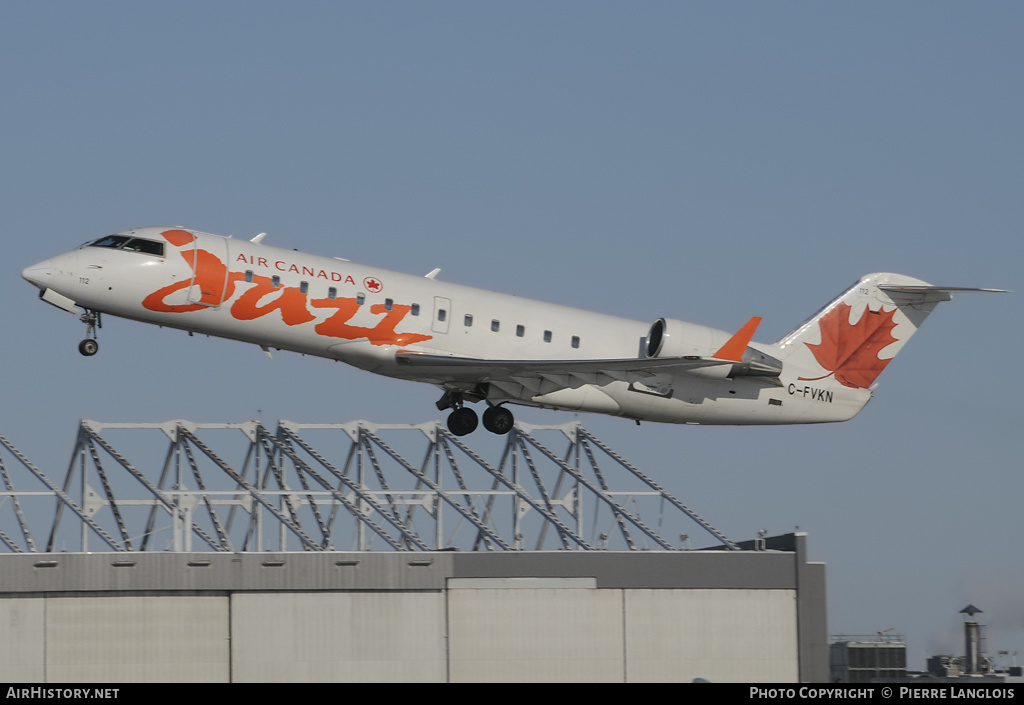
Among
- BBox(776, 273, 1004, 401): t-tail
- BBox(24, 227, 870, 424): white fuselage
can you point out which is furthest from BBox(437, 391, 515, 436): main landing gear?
BBox(776, 273, 1004, 401): t-tail

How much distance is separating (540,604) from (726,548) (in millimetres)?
8275

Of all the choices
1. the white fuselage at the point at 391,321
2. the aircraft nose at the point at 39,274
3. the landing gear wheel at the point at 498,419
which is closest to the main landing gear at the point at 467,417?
the landing gear wheel at the point at 498,419

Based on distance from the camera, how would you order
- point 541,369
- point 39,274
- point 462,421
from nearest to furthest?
point 39,274 → point 541,369 → point 462,421

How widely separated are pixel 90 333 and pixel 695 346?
1236cm

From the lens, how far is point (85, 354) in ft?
97.7

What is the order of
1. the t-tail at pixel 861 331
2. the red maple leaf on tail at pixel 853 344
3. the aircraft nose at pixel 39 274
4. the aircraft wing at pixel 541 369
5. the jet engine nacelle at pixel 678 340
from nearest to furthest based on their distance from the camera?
the aircraft nose at pixel 39 274 < the aircraft wing at pixel 541 369 < the jet engine nacelle at pixel 678 340 < the t-tail at pixel 861 331 < the red maple leaf on tail at pixel 853 344

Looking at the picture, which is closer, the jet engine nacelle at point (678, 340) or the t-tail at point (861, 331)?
the jet engine nacelle at point (678, 340)

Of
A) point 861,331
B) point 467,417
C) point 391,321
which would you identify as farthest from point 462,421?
point 861,331

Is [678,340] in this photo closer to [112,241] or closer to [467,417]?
[467,417]

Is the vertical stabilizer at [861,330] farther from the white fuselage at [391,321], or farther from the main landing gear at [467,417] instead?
the main landing gear at [467,417]

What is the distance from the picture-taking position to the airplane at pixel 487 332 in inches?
1135

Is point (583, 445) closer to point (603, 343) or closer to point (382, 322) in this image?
point (603, 343)

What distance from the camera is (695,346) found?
32.0 m

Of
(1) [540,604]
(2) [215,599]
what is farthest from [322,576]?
(1) [540,604]
